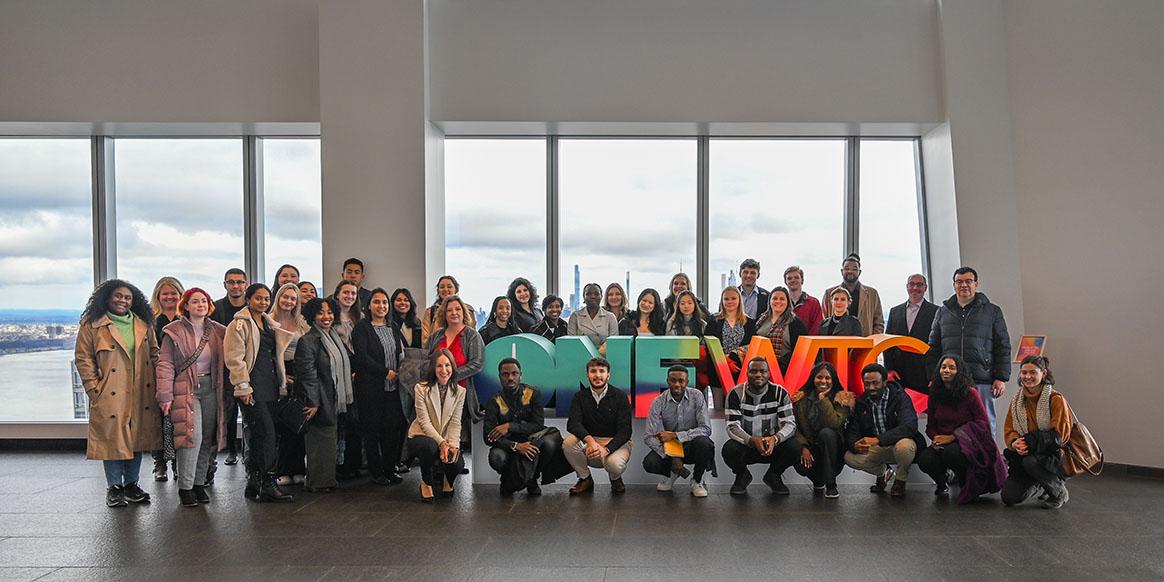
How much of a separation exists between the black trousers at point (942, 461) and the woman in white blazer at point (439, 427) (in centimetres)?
374

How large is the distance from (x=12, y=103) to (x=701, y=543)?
9070 mm

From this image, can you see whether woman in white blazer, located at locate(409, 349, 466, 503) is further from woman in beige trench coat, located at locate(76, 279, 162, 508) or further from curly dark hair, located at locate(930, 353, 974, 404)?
curly dark hair, located at locate(930, 353, 974, 404)

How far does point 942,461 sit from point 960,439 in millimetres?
227

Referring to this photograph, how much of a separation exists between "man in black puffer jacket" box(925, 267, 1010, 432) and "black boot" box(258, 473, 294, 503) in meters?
5.70

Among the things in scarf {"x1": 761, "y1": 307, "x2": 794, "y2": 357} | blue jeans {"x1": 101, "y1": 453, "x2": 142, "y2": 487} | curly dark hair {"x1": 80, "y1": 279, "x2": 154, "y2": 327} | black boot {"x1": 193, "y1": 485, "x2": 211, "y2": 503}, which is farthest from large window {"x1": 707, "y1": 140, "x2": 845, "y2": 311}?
blue jeans {"x1": 101, "y1": 453, "x2": 142, "y2": 487}

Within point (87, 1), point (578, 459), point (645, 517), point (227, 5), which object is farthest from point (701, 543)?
point (87, 1)

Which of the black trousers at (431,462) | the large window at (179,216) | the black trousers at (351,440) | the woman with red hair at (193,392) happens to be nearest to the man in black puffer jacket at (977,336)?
the black trousers at (431,462)

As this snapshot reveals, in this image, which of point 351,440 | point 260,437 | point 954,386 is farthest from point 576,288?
point 954,386

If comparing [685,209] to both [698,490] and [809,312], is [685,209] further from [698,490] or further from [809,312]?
[698,490]

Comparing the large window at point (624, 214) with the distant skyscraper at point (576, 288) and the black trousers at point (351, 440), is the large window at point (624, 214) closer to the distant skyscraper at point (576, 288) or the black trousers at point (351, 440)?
the distant skyscraper at point (576, 288)

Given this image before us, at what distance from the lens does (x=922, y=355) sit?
7.99 m

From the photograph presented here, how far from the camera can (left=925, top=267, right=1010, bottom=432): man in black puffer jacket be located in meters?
→ 7.67

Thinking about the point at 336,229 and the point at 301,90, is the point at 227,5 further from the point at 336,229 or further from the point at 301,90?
the point at 336,229

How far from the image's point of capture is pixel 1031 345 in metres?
8.70
